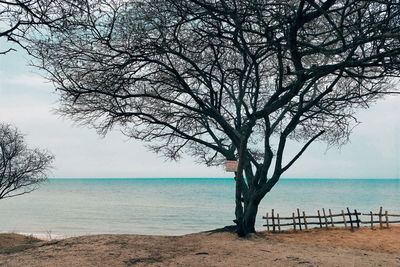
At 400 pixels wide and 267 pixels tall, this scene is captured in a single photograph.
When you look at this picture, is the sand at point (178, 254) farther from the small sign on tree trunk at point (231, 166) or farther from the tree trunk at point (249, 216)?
the small sign on tree trunk at point (231, 166)

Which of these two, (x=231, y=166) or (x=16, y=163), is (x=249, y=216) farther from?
(x=16, y=163)

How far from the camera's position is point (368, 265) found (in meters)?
10.2

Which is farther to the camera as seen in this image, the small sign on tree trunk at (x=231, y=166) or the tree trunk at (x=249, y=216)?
the tree trunk at (x=249, y=216)

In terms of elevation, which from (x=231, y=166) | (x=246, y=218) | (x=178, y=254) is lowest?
(x=178, y=254)

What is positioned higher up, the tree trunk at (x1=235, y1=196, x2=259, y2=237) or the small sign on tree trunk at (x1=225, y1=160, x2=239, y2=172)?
the small sign on tree trunk at (x1=225, y1=160, x2=239, y2=172)

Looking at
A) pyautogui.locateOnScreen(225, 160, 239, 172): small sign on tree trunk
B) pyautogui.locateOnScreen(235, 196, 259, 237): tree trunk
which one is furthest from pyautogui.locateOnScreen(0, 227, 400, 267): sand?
pyautogui.locateOnScreen(225, 160, 239, 172): small sign on tree trunk

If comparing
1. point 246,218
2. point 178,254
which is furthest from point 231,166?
point 178,254

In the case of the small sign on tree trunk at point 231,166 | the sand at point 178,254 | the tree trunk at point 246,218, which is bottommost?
the sand at point 178,254

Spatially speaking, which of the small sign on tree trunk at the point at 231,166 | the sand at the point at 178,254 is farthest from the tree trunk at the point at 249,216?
the small sign on tree trunk at the point at 231,166

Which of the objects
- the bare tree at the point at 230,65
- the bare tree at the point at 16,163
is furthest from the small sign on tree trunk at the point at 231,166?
the bare tree at the point at 16,163

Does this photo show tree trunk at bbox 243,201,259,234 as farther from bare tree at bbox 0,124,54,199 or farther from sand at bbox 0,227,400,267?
bare tree at bbox 0,124,54,199

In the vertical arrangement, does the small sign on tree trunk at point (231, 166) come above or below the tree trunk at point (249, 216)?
above

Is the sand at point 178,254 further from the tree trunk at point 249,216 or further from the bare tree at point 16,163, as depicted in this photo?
the bare tree at point 16,163

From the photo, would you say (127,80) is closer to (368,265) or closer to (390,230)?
(368,265)
